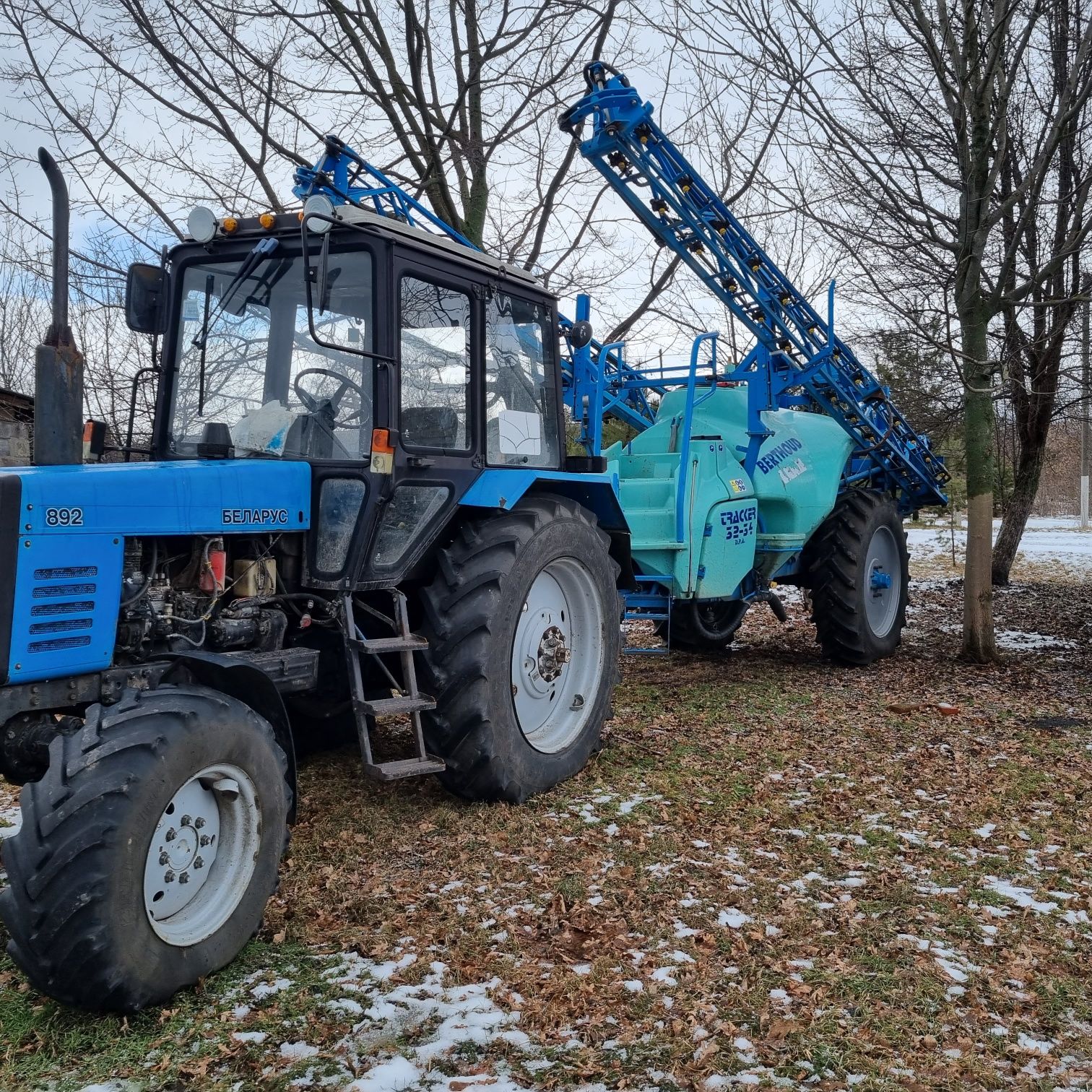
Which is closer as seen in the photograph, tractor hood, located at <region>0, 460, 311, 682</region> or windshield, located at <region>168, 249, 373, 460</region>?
tractor hood, located at <region>0, 460, 311, 682</region>

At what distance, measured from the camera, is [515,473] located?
199 inches

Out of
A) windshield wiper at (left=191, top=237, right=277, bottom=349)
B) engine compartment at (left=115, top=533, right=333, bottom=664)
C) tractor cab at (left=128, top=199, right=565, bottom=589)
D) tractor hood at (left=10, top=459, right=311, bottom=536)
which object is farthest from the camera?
windshield wiper at (left=191, top=237, right=277, bottom=349)

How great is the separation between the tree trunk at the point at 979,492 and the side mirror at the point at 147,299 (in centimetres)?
629

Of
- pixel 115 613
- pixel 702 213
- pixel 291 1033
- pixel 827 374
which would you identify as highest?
pixel 702 213

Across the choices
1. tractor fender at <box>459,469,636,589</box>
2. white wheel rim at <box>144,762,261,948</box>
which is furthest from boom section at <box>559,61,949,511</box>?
white wheel rim at <box>144,762,261,948</box>

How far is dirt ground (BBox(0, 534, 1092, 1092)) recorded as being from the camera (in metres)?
2.82

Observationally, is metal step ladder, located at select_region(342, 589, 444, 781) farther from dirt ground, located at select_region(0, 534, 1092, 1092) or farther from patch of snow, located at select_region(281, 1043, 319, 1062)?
patch of snow, located at select_region(281, 1043, 319, 1062)

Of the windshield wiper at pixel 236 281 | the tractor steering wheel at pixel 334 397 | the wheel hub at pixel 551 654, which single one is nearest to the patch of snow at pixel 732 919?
the wheel hub at pixel 551 654

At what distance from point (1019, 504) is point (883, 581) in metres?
5.32

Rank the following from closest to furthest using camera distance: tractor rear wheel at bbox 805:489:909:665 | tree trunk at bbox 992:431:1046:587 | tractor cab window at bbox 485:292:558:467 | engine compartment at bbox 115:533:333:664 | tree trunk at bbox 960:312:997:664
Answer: engine compartment at bbox 115:533:333:664 → tractor cab window at bbox 485:292:558:467 → tree trunk at bbox 960:312:997:664 → tractor rear wheel at bbox 805:489:909:665 → tree trunk at bbox 992:431:1046:587

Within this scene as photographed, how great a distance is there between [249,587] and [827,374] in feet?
19.2

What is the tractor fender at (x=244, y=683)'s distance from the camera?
11.8 ft

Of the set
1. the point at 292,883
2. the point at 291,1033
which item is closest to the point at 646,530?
the point at 292,883

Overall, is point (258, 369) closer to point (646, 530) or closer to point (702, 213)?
point (646, 530)
